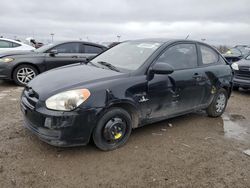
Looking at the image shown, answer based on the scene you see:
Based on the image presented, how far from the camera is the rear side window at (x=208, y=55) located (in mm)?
4707

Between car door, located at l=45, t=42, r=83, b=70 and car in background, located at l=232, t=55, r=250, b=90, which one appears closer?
car door, located at l=45, t=42, r=83, b=70

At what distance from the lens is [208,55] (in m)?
4.87

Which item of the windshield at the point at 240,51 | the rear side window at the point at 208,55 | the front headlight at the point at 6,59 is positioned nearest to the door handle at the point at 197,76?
the rear side window at the point at 208,55

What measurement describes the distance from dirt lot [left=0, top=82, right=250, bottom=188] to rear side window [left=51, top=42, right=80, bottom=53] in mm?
3610

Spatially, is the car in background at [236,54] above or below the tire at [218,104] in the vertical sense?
above

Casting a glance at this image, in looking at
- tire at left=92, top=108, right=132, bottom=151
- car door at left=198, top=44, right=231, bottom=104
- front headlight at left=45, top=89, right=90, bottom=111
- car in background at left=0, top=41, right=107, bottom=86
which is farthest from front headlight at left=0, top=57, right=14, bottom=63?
car door at left=198, top=44, right=231, bottom=104

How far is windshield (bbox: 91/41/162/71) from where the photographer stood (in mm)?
3811

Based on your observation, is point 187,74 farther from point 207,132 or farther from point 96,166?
point 96,166

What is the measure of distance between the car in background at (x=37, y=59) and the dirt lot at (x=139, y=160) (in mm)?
2854

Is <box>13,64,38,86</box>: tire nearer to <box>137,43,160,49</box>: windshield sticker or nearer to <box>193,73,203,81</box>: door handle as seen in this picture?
<box>137,43,160,49</box>: windshield sticker

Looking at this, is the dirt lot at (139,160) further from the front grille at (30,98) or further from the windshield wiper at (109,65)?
the windshield wiper at (109,65)

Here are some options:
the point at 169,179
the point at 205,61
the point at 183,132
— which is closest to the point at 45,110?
the point at 169,179

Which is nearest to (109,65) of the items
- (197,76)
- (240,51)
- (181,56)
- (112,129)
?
(112,129)

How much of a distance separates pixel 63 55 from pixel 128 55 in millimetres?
3993
